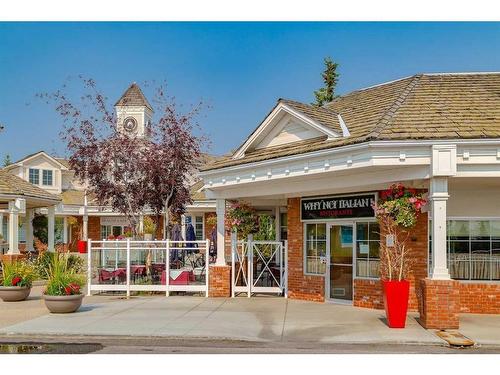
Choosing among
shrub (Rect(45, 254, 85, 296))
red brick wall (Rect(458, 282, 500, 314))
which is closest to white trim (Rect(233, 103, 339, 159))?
red brick wall (Rect(458, 282, 500, 314))

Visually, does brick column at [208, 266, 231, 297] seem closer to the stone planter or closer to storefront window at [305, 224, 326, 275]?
storefront window at [305, 224, 326, 275]

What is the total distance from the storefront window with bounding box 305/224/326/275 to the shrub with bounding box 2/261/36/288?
7899 millimetres

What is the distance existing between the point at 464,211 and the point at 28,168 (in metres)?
39.8

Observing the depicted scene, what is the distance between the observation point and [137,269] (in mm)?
19094

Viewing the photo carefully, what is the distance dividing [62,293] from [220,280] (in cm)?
497

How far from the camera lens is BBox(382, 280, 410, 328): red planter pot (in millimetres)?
12703

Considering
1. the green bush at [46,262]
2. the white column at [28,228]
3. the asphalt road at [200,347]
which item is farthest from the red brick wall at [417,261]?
the white column at [28,228]

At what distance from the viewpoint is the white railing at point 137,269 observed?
1869cm

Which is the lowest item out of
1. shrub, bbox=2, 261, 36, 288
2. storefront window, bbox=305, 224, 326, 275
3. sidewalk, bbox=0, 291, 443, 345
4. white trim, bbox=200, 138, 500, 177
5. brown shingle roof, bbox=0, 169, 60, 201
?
sidewalk, bbox=0, 291, 443, 345

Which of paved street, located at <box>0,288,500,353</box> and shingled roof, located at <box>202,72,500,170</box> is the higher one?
shingled roof, located at <box>202,72,500,170</box>

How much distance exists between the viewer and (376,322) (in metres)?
13.5

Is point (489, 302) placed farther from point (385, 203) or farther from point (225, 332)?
point (225, 332)

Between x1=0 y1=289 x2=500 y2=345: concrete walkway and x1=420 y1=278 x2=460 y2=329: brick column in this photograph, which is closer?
x1=0 y1=289 x2=500 y2=345: concrete walkway

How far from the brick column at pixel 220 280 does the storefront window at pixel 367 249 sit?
404 centimetres
